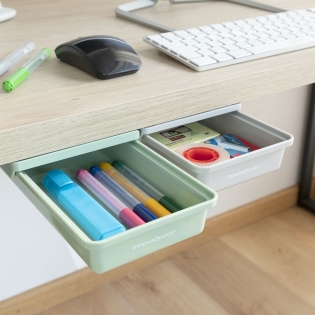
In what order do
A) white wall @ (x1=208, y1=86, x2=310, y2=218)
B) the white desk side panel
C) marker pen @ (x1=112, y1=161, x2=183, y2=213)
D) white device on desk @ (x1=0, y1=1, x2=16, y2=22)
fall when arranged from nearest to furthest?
marker pen @ (x1=112, y1=161, x2=183, y2=213) → white device on desk @ (x1=0, y1=1, x2=16, y2=22) → the white desk side panel → white wall @ (x1=208, y1=86, x2=310, y2=218)

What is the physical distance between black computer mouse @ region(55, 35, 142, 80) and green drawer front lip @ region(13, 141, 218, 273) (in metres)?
0.09

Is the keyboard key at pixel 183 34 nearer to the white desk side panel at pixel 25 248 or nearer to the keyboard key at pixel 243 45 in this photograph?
the keyboard key at pixel 243 45

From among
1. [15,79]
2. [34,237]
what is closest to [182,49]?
[15,79]

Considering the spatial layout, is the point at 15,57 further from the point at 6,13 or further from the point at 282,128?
the point at 282,128

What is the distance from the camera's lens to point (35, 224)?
4.12ft

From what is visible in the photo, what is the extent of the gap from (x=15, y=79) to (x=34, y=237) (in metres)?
0.81

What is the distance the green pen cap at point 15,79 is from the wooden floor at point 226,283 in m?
0.93

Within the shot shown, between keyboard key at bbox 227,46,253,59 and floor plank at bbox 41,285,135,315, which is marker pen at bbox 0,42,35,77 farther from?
floor plank at bbox 41,285,135,315

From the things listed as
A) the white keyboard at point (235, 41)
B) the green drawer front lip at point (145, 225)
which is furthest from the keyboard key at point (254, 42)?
the green drawer front lip at point (145, 225)

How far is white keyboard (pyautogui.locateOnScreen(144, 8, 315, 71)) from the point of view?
62cm

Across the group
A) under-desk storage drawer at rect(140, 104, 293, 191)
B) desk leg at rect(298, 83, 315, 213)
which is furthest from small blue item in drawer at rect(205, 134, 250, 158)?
desk leg at rect(298, 83, 315, 213)

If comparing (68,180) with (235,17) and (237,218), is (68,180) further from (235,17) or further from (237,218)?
(237,218)

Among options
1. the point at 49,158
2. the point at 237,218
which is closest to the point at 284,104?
the point at 237,218

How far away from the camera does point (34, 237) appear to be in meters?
1.27
